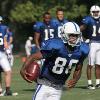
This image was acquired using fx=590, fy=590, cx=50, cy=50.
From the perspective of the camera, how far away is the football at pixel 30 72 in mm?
7801

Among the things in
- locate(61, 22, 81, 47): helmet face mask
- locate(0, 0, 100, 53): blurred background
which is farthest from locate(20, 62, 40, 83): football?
locate(0, 0, 100, 53): blurred background

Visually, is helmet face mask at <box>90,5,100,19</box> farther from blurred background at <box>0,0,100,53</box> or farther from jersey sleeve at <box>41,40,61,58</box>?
blurred background at <box>0,0,100,53</box>

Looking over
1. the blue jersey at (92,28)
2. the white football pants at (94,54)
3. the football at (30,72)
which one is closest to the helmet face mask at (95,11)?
the blue jersey at (92,28)

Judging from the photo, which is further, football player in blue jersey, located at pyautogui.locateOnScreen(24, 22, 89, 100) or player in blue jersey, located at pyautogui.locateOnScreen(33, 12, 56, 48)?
player in blue jersey, located at pyautogui.locateOnScreen(33, 12, 56, 48)

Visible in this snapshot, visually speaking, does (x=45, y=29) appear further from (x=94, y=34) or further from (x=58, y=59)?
(x=58, y=59)

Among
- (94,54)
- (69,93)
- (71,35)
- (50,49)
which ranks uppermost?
(71,35)

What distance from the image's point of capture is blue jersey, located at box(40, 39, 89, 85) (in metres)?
7.65

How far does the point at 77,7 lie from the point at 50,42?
88.7ft

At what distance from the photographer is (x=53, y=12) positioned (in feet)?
109

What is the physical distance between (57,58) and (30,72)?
0.42 metres

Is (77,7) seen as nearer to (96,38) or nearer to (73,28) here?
(96,38)

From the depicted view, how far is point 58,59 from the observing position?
7762mm

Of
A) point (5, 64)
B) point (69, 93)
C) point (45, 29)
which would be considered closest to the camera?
point (5, 64)

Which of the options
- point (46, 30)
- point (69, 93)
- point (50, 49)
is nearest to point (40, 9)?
point (46, 30)
